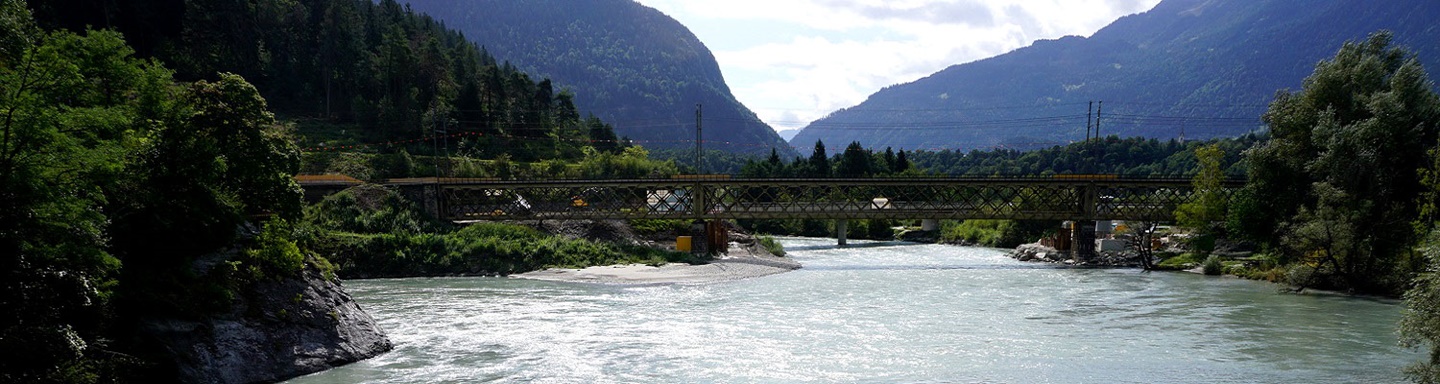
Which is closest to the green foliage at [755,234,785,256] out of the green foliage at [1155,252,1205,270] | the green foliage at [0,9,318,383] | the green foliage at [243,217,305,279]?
the green foliage at [1155,252,1205,270]

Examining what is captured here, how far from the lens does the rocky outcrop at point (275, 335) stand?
19703 mm

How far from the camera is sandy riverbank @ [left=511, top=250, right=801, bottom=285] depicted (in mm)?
47562

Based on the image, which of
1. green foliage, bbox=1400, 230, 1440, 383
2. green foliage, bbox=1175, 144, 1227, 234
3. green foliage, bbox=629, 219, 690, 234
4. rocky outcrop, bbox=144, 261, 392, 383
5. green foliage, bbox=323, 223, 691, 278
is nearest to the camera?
green foliage, bbox=1400, 230, 1440, 383

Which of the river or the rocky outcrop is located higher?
the rocky outcrop

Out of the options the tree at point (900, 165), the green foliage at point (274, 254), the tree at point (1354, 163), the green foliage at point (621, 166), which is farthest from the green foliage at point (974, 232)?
the green foliage at point (274, 254)

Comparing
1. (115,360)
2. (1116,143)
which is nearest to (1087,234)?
(115,360)

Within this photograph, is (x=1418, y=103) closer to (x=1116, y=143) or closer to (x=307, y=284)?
(x=307, y=284)

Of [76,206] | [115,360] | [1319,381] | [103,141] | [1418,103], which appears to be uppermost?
[1418,103]

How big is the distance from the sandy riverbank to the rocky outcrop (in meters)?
22.0

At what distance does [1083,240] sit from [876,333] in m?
38.4

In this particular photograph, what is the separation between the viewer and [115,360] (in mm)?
17734

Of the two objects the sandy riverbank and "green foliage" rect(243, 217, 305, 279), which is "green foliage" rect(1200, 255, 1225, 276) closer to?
the sandy riverbank

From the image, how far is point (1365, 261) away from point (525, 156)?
80020mm

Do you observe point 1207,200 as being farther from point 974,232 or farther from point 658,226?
point 658,226
